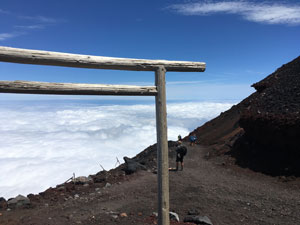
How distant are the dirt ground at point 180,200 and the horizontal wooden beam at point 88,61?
162 inches

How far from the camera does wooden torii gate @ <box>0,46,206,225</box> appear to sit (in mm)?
4091

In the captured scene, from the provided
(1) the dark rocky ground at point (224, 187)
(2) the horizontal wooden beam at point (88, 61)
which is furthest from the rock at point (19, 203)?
(2) the horizontal wooden beam at point (88, 61)

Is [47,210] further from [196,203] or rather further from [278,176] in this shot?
[278,176]

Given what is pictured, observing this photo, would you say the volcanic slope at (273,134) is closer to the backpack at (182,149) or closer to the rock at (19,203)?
the backpack at (182,149)

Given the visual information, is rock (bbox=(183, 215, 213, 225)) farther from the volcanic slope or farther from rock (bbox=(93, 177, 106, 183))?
the volcanic slope

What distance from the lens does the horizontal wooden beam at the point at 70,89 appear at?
13.3ft

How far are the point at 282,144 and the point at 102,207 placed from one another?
8.93 metres

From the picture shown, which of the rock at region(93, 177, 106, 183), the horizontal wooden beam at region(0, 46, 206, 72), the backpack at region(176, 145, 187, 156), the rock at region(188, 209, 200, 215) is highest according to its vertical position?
the horizontal wooden beam at region(0, 46, 206, 72)

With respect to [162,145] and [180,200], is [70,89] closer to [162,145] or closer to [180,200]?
[162,145]

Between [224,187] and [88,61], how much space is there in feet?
25.9

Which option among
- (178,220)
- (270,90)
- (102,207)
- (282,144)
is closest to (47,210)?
(102,207)

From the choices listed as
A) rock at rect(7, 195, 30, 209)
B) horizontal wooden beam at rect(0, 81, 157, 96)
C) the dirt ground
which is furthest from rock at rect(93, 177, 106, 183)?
horizontal wooden beam at rect(0, 81, 157, 96)

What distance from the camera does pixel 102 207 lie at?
811cm

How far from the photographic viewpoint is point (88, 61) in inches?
182
